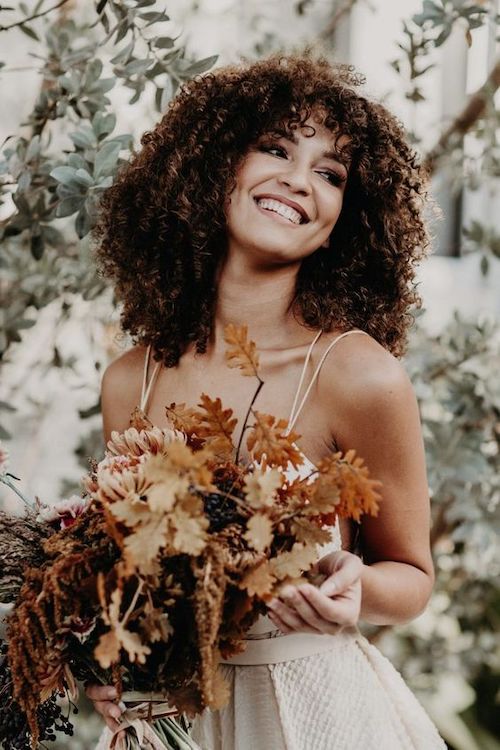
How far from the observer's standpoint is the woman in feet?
4.87

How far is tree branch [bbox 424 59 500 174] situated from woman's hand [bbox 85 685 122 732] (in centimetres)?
149

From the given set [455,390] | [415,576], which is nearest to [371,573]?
[415,576]

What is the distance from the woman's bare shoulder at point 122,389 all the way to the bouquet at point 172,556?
21.0 inches

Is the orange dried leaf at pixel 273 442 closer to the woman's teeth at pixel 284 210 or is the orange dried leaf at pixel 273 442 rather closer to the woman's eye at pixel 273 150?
the woman's teeth at pixel 284 210

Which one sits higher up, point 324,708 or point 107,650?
point 107,650

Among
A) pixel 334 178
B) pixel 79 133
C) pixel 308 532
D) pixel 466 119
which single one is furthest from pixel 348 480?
pixel 466 119

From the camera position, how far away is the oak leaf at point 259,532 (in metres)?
1.05

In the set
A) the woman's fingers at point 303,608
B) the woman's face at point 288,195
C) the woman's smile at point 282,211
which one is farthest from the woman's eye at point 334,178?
the woman's fingers at point 303,608

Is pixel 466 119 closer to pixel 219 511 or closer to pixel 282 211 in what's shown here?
pixel 282 211

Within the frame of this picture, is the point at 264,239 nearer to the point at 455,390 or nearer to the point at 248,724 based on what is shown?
the point at 248,724

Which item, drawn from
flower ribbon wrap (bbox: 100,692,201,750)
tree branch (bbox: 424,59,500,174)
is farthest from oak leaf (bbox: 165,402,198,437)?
tree branch (bbox: 424,59,500,174)

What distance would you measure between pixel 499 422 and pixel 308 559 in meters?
1.48

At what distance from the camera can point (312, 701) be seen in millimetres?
1464

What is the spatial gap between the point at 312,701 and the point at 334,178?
866mm
